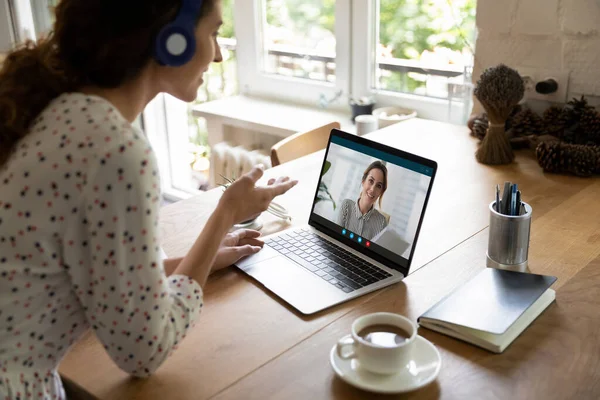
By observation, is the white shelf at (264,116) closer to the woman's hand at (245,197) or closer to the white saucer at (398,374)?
the woman's hand at (245,197)

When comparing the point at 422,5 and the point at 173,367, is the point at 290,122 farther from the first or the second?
the point at 173,367

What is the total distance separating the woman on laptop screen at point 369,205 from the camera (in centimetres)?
122

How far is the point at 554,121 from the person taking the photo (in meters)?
1.84

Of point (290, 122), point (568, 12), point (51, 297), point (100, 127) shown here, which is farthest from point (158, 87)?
point (290, 122)

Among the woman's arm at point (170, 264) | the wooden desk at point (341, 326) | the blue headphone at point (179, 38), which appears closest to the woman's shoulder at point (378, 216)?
the wooden desk at point (341, 326)

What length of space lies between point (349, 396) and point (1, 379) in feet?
1.50

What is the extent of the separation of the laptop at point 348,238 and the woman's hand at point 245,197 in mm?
150

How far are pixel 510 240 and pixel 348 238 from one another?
0.99 feet

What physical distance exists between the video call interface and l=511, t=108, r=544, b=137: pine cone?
80cm

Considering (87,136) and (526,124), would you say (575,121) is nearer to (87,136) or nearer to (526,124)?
(526,124)

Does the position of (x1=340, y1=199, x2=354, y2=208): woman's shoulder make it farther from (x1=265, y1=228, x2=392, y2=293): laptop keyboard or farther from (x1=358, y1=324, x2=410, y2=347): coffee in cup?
(x1=358, y1=324, x2=410, y2=347): coffee in cup

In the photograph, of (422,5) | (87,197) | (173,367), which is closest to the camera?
(87,197)

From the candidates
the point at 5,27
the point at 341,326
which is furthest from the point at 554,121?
the point at 5,27

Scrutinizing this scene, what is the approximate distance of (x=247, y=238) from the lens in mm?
1308
